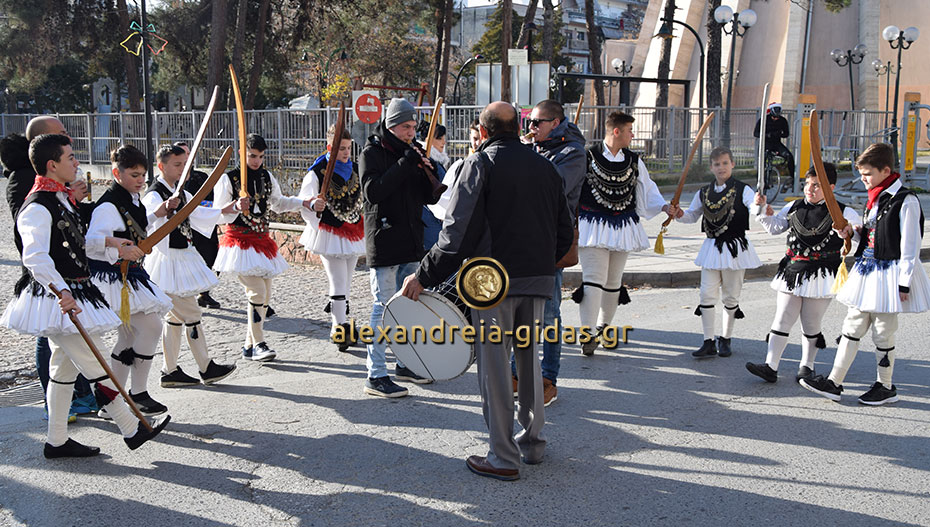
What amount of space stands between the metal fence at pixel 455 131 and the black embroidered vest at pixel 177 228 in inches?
402

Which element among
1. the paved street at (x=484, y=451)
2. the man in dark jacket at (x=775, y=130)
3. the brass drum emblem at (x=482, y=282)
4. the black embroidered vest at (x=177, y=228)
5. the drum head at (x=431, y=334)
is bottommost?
the paved street at (x=484, y=451)

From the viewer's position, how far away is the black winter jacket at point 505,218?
4.32 meters

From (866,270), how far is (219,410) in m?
4.37

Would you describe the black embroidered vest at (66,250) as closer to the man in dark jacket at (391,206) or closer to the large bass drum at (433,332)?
the large bass drum at (433,332)

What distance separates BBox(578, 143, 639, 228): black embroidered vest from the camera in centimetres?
682

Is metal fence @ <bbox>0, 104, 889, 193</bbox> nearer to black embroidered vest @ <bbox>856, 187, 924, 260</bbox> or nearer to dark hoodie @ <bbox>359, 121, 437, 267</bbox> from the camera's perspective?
dark hoodie @ <bbox>359, 121, 437, 267</bbox>

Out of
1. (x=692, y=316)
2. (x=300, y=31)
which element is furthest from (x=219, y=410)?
(x=300, y=31)

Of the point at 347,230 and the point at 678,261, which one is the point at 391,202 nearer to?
the point at 347,230

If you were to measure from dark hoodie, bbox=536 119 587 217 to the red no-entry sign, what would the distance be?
8.12m

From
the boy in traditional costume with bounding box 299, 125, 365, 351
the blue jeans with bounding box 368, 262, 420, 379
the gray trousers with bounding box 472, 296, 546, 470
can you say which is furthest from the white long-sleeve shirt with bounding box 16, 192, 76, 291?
the boy in traditional costume with bounding box 299, 125, 365, 351

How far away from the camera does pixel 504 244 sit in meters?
4.38

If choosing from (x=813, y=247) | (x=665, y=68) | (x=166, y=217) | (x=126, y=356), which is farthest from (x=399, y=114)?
(x=665, y=68)

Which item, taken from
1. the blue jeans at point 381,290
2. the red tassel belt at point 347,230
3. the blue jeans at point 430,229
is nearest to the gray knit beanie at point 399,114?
the blue jeans at point 381,290

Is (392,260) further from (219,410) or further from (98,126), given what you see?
(98,126)
